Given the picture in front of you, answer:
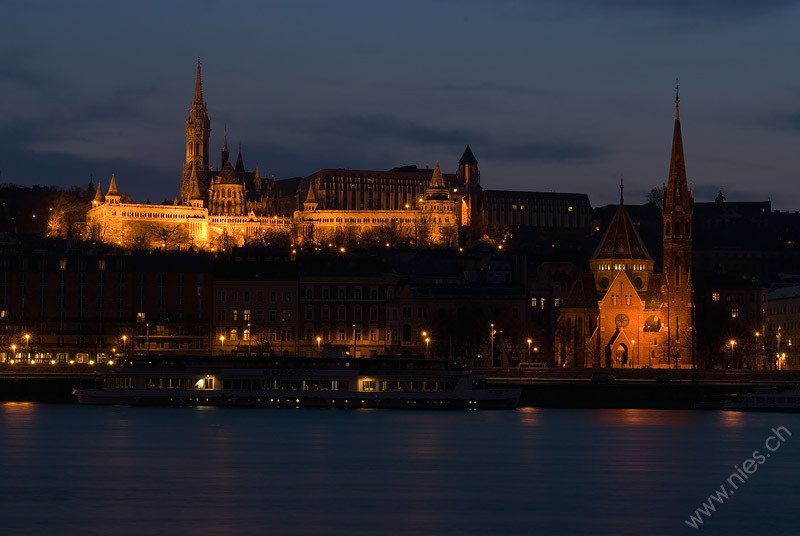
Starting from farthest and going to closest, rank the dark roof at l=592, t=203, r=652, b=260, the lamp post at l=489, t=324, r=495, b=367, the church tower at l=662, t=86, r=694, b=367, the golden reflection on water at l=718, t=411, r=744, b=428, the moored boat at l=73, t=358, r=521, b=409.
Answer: the dark roof at l=592, t=203, r=652, b=260, the church tower at l=662, t=86, r=694, b=367, the lamp post at l=489, t=324, r=495, b=367, the moored boat at l=73, t=358, r=521, b=409, the golden reflection on water at l=718, t=411, r=744, b=428

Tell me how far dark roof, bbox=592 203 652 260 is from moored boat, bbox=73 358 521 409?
155 feet

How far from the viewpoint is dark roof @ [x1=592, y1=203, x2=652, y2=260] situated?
155875 mm

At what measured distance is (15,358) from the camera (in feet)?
459

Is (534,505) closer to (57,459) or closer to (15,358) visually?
(57,459)

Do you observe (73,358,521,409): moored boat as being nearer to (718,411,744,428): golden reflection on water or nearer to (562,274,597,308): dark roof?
(718,411,744,428): golden reflection on water

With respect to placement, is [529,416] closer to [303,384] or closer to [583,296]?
[303,384]

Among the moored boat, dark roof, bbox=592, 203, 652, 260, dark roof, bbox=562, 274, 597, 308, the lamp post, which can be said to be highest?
dark roof, bbox=592, 203, 652, 260

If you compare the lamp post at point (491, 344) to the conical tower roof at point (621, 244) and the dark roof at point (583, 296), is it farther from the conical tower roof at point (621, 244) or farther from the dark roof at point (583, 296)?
the conical tower roof at point (621, 244)

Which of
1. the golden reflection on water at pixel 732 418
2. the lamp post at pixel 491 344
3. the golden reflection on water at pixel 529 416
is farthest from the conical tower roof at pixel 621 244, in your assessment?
the golden reflection on water at pixel 732 418

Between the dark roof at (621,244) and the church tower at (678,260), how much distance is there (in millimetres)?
4123

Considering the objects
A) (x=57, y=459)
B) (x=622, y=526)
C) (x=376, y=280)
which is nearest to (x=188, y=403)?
(x=57, y=459)

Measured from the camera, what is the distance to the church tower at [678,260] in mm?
145488

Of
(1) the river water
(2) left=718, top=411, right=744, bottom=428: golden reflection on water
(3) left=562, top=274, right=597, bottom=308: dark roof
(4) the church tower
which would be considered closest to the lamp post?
(3) left=562, top=274, right=597, bottom=308: dark roof

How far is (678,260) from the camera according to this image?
150 metres
